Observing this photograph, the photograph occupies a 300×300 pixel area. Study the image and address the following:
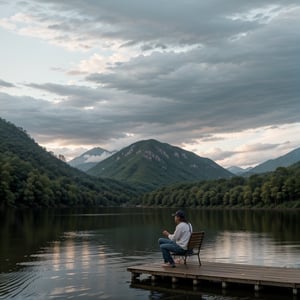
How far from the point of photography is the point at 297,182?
636ft

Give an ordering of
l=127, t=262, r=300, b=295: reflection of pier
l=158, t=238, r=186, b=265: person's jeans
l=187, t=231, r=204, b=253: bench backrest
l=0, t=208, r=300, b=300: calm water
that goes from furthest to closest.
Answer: l=187, t=231, r=204, b=253: bench backrest
l=158, t=238, r=186, b=265: person's jeans
l=0, t=208, r=300, b=300: calm water
l=127, t=262, r=300, b=295: reflection of pier

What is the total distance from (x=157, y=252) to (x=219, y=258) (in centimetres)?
545

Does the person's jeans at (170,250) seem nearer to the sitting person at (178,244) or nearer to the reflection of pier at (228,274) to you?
the sitting person at (178,244)

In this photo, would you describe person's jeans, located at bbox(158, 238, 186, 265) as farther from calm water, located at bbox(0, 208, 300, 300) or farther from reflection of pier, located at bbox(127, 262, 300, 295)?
calm water, located at bbox(0, 208, 300, 300)

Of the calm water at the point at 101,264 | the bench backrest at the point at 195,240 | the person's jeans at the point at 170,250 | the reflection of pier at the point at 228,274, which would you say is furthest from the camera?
the bench backrest at the point at 195,240

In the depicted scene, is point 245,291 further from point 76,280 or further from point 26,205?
point 26,205

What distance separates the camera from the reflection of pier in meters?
20.1

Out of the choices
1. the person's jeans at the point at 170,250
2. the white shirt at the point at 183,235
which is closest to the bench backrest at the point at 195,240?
the white shirt at the point at 183,235

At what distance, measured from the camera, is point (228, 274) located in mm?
21625

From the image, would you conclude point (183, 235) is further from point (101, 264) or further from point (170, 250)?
point (101, 264)

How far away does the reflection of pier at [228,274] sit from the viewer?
792 inches

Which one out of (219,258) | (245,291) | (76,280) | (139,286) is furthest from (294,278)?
(219,258)

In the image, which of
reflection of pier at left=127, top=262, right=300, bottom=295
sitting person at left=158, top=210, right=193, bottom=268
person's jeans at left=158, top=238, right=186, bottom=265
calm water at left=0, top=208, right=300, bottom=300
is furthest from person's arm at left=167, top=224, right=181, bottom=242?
calm water at left=0, top=208, right=300, bottom=300

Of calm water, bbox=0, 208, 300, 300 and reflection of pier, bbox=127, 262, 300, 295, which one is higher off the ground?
reflection of pier, bbox=127, 262, 300, 295
